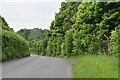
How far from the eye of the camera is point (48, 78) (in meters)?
18.4

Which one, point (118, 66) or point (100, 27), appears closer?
point (118, 66)

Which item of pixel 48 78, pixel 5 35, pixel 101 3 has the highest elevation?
A: pixel 101 3

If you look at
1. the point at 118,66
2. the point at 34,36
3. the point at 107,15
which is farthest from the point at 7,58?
the point at 34,36

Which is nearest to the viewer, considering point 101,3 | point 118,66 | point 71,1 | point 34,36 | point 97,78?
point 97,78

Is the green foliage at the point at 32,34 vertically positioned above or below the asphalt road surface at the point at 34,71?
above

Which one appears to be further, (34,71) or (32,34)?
(32,34)

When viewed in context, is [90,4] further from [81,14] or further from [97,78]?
[97,78]

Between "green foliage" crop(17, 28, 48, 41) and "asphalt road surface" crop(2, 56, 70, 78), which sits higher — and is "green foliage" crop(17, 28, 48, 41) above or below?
above

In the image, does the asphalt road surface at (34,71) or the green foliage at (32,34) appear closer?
the asphalt road surface at (34,71)

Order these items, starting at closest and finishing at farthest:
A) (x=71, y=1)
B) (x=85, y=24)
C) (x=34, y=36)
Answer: (x=85, y=24) < (x=71, y=1) < (x=34, y=36)

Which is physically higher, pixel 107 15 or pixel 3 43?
pixel 107 15

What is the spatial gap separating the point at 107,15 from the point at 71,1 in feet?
90.8

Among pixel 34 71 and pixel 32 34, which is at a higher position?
pixel 32 34

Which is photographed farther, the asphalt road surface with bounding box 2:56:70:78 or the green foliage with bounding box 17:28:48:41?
the green foliage with bounding box 17:28:48:41
